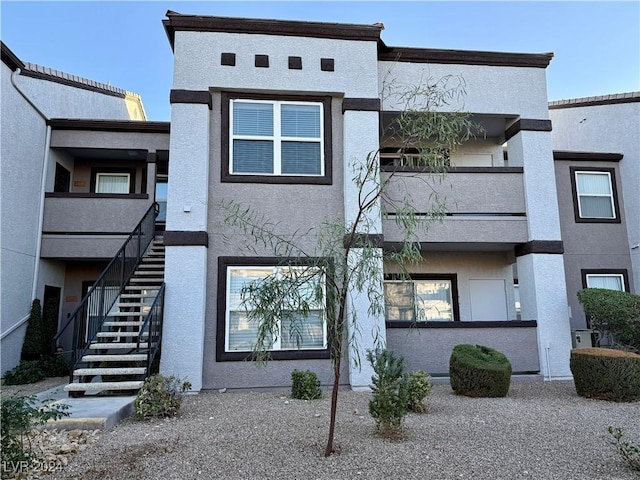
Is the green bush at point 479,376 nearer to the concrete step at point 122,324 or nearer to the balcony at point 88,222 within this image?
the concrete step at point 122,324

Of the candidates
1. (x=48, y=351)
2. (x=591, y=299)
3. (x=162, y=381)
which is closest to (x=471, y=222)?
(x=591, y=299)

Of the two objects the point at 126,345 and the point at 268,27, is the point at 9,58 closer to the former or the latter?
the point at 268,27

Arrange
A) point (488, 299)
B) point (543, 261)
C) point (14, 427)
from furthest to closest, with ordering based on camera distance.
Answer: point (488, 299) → point (543, 261) → point (14, 427)

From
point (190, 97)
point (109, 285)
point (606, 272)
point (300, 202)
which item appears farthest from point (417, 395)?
point (606, 272)

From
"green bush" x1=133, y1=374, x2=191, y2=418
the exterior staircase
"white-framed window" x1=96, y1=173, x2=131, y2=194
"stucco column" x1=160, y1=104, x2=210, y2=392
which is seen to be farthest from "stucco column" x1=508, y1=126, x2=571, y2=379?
"white-framed window" x1=96, y1=173, x2=131, y2=194

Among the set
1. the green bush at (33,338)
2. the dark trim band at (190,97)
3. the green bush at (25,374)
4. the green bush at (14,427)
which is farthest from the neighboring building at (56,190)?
the green bush at (14,427)

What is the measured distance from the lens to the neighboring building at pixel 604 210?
11875 millimetres

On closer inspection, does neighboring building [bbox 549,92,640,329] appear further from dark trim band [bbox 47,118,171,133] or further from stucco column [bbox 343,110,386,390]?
dark trim band [bbox 47,118,171,133]

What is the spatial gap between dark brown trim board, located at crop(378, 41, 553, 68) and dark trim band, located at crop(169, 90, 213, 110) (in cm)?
392

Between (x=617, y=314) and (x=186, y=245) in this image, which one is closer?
(x=186, y=245)

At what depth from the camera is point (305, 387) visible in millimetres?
7723

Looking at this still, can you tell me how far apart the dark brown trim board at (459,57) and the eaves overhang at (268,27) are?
58cm

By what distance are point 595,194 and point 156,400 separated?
11.8 meters

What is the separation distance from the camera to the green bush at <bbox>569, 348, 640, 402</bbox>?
7.52 metres
